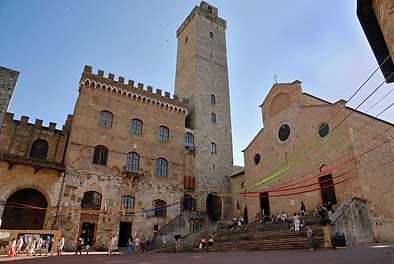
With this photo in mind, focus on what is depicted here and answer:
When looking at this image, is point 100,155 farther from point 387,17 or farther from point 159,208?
point 387,17

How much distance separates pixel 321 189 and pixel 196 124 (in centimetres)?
1387

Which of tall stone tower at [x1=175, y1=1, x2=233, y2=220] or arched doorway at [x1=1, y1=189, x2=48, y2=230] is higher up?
tall stone tower at [x1=175, y1=1, x2=233, y2=220]

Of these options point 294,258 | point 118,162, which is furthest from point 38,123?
point 294,258

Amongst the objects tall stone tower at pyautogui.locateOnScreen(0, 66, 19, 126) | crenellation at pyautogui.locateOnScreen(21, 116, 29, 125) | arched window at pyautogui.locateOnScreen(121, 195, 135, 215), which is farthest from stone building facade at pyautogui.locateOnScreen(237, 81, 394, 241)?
crenellation at pyautogui.locateOnScreen(21, 116, 29, 125)

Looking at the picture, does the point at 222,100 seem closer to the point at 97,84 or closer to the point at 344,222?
the point at 97,84

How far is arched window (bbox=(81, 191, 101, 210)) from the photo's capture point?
66.3 feet

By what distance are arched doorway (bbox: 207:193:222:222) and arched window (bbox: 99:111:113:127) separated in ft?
40.5

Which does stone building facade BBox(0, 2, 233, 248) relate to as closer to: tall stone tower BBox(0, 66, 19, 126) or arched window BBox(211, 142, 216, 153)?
arched window BBox(211, 142, 216, 153)

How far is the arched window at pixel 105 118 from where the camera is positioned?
2328cm

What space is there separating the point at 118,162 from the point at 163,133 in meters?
5.44

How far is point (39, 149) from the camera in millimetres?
21844

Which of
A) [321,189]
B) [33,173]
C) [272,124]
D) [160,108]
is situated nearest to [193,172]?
[160,108]

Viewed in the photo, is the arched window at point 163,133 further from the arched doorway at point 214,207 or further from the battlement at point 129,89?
the arched doorway at point 214,207

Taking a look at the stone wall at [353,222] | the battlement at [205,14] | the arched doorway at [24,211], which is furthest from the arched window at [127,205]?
the battlement at [205,14]
